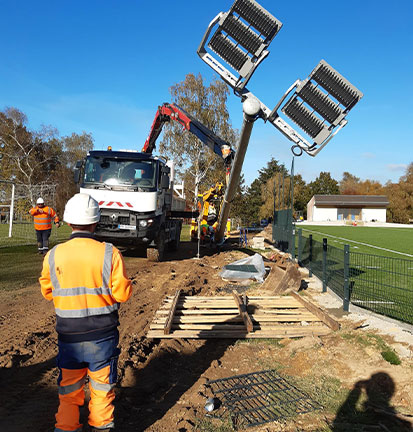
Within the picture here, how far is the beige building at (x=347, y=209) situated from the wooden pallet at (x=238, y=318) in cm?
5582

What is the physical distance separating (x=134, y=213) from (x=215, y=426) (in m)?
7.47

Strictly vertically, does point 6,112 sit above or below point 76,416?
above

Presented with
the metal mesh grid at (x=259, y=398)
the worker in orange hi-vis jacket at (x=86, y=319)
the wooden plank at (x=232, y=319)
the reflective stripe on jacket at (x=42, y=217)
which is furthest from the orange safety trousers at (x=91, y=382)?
the reflective stripe on jacket at (x=42, y=217)

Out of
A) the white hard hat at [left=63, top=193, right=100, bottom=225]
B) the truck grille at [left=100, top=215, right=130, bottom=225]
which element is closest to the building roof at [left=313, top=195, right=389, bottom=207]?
the truck grille at [left=100, top=215, right=130, bottom=225]

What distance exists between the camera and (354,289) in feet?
23.2

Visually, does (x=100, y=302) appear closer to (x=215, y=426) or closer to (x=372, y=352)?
(x=215, y=426)

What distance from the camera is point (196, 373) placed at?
438cm

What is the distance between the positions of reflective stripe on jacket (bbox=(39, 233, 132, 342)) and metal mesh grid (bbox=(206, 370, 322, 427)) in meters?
1.56

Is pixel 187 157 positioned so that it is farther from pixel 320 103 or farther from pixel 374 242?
pixel 320 103

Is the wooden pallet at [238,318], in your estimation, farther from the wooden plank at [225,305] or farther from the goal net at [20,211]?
the goal net at [20,211]

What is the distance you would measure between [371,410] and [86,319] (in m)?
2.73

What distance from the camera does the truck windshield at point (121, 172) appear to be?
34.0ft

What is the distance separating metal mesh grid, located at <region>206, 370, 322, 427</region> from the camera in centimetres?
342

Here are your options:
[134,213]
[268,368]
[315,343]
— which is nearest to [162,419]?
[268,368]
